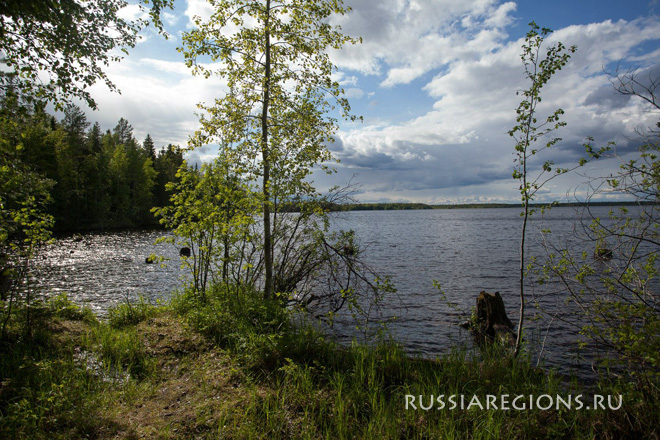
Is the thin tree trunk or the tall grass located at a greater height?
the thin tree trunk

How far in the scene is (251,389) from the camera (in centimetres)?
528

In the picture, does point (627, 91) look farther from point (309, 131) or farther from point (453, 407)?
point (309, 131)

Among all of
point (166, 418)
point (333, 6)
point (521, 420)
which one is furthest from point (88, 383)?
point (333, 6)

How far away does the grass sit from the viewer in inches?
167

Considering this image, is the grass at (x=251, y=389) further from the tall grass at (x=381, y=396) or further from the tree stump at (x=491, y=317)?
the tree stump at (x=491, y=317)

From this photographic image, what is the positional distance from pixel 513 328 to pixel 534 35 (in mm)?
9710

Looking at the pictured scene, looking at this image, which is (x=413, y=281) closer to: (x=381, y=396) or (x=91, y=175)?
(x=381, y=396)

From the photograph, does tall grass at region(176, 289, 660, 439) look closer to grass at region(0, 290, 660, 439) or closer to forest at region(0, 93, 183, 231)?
grass at region(0, 290, 660, 439)

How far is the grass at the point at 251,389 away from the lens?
4.24 m

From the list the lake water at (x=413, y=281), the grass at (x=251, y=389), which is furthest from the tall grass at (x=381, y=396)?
the lake water at (x=413, y=281)

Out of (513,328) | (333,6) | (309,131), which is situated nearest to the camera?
(333,6)

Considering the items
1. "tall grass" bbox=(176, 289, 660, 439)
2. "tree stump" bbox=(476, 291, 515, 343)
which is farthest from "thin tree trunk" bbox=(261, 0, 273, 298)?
"tree stump" bbox=(476, 291, 515, 343)

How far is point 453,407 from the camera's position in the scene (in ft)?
15.4

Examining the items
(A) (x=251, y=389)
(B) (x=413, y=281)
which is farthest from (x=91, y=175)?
(A) (x=251, y=389)
